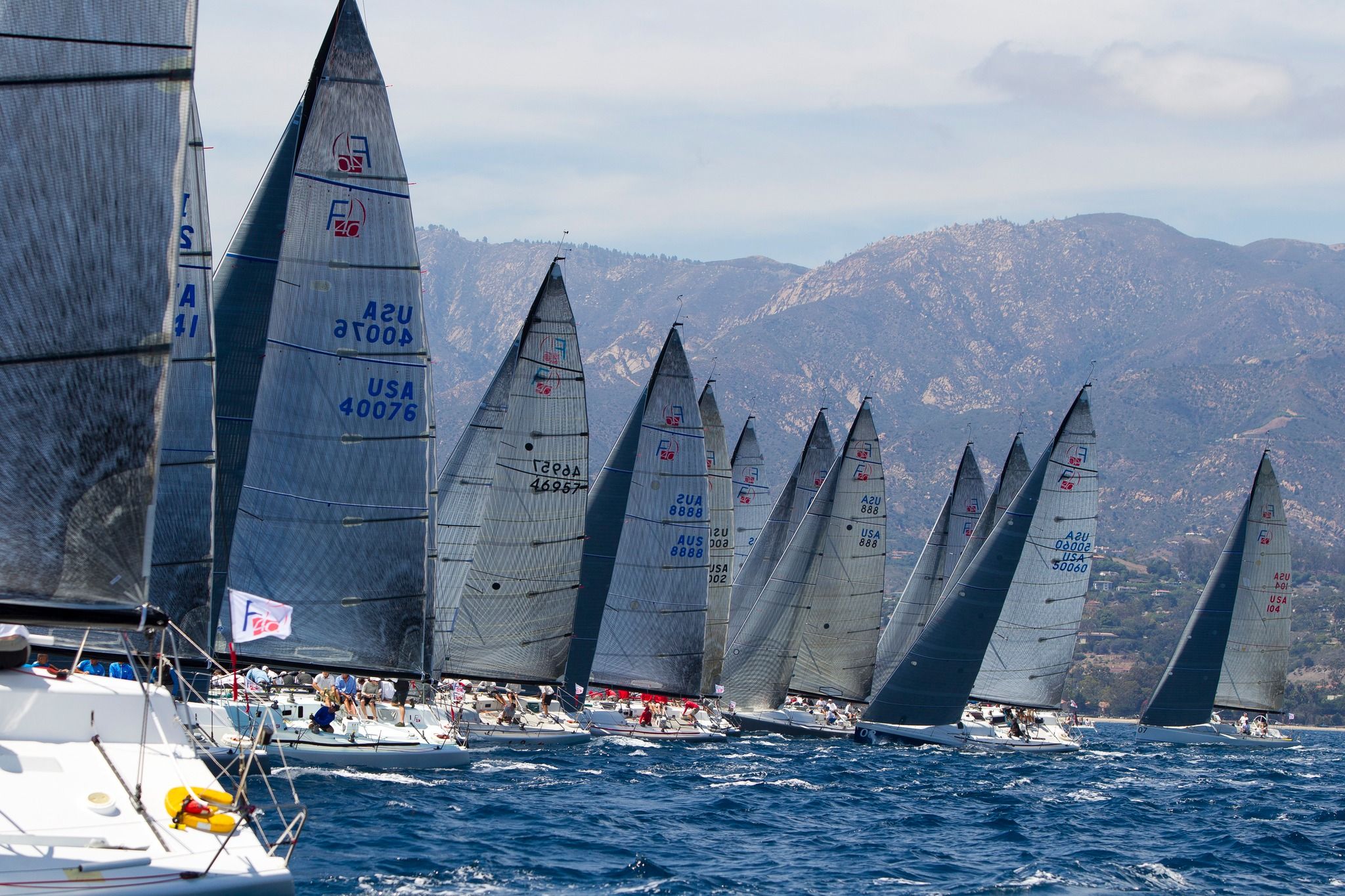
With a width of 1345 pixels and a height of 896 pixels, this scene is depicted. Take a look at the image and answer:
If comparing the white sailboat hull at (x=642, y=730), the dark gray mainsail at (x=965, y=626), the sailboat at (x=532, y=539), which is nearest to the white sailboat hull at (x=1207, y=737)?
the dark gray mainsail at (x=965, y=626)

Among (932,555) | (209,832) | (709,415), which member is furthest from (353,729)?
(932,555)

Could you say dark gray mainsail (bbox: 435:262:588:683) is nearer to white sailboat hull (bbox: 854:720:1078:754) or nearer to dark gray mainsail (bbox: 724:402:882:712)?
dark gray mainsail (bbox: 724:402:882:712)

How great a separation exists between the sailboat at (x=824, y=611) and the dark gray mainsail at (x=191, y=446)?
28.5 meters

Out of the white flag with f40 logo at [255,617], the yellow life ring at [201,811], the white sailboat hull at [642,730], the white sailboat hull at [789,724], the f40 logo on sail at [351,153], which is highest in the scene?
the f40 logo on sail at [351,153]

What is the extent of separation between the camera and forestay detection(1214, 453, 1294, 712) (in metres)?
64.7

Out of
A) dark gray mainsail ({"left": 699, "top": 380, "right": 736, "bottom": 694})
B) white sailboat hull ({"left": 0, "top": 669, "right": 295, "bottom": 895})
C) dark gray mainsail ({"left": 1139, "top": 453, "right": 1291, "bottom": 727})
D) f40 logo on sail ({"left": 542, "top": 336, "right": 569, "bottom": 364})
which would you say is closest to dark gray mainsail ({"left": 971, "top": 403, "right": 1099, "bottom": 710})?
dark gray mainsail ({"left": 699, "top": 380, "right": 736, "bottom": 694})

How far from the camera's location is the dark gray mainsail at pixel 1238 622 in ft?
213

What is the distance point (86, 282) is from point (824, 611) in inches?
1621

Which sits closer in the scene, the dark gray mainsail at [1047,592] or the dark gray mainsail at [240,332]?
the dark gray mainsail at [240,332]

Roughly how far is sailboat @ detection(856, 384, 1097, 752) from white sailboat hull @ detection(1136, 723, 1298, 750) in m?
13.0

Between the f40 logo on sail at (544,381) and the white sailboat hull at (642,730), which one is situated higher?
the f40 logo on sail at (544,381)

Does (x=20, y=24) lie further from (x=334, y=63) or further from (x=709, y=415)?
(x=709, y=415)

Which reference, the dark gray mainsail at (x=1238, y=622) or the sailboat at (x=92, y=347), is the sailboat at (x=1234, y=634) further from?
the sailboat at (x=92, y=347)

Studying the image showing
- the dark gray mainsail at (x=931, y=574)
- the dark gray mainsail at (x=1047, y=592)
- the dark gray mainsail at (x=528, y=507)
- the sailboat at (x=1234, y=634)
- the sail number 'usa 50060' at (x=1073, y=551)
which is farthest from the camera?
the sailboat at (x=1234, y=634)
